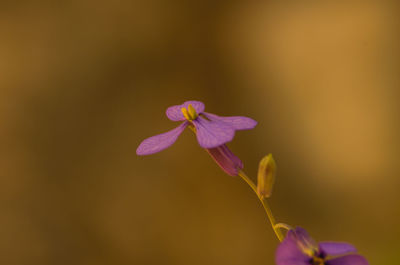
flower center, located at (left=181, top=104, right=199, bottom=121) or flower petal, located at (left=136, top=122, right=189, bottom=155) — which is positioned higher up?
flower center, located at (left=181, top=104, right=199, bottom=121)

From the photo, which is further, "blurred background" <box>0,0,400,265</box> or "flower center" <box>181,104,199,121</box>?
"blurred background" <box>0,0,400,265</box>

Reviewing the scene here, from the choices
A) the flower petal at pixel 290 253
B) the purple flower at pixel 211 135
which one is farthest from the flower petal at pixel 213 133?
the flower petal at pixel 290 253

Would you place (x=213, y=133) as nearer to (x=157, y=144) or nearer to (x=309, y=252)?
(x=157, y=144)

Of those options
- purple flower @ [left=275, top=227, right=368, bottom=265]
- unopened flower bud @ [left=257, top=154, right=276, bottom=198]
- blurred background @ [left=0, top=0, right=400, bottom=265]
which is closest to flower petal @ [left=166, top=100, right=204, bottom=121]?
unopened flower bud @ [left=257, top=154, right=276, bottom=198]

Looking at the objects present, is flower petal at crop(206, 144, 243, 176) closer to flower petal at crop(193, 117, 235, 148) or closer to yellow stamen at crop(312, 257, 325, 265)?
flower petal at crop(193, 117, 235, 148)

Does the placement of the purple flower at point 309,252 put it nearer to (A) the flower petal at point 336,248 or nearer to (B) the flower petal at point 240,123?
(A) the flower petal at point 336,248

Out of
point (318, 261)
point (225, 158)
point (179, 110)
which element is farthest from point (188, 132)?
point (318, 261)
